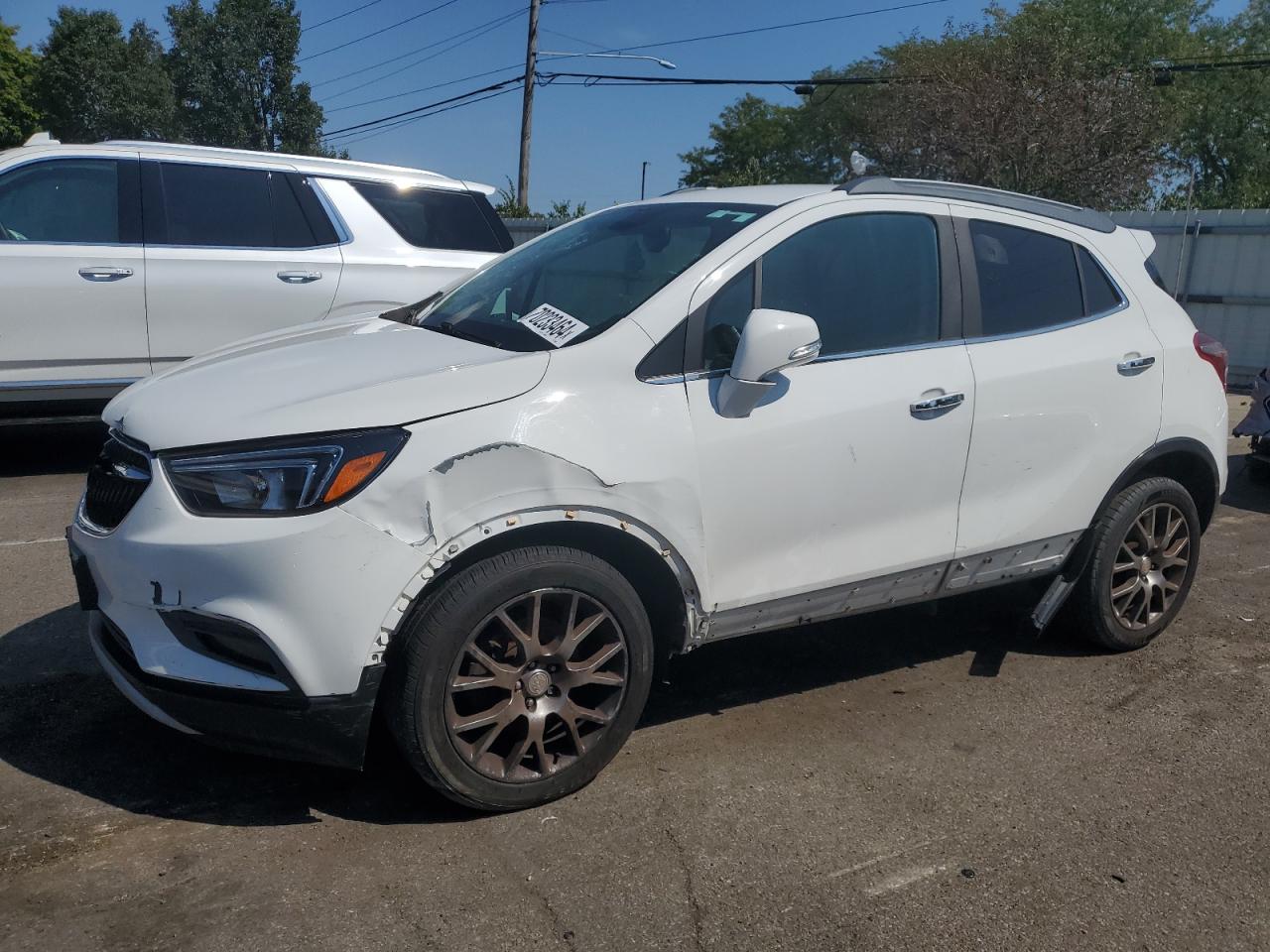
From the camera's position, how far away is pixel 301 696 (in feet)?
9.36

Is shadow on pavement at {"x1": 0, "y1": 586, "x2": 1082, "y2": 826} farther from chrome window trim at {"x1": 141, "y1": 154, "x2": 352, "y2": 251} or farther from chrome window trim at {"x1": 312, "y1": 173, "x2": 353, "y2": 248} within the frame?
chrome window trim at {"x1": 312, "y1": 173, "x2": 353, "y2": 248}

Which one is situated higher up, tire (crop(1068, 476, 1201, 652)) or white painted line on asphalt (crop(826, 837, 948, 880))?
tire (crop(1068, 476, 1201, 652))

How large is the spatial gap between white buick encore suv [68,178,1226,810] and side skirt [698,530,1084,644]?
1cm

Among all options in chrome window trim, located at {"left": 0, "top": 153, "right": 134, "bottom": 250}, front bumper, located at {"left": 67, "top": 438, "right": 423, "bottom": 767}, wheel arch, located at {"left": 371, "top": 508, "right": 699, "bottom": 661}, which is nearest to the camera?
front bumper, located at {"left": 67, "top": 438, "right": 423, "bottom": 767}

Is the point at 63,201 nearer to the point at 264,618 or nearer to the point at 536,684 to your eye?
the point at 264,618

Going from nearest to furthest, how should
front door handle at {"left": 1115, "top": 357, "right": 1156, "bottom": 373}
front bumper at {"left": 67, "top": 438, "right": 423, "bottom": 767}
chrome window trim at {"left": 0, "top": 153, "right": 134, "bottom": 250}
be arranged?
front bumper at {"left": 67, "top": 438, "right": 423, "bottom": 767}, front door handle at {"left": 1115, "top": 357, "right": 1156, "bottom": 373}, chrome window trim at {"left": 0, "top": 153, "right": 134, "bottom": 250}

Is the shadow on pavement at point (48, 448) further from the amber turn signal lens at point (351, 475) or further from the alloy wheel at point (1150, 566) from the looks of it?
the alloy wheel at point (1150, 566)

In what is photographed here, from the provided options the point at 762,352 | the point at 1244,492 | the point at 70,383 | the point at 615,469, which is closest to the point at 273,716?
the point at 615,469

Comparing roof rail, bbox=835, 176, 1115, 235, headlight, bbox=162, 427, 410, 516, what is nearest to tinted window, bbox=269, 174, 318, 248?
roof rail, bbox=835, 176, 1115, 235

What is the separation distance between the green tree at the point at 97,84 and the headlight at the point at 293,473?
52.3 m

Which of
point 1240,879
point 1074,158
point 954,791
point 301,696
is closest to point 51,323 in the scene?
point 301,696

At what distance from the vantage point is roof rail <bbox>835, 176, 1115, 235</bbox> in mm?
3891

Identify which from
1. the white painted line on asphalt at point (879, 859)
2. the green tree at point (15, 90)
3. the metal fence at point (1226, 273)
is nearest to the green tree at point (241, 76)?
the green tree at point (15, 90)

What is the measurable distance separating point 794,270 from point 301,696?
200 centimetres
